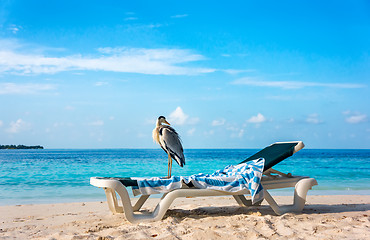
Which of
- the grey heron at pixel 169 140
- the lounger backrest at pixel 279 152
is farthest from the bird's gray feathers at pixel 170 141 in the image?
the lounger backrest at pixel 279 152

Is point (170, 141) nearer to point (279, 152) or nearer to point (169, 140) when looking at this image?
point (169, 140)

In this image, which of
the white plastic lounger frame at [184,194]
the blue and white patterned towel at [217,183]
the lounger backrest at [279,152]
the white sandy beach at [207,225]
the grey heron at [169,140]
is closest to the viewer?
the white sandy beach at [207,225]

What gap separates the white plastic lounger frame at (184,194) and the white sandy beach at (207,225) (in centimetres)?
11

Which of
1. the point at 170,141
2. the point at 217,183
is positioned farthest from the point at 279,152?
the point at 170,141

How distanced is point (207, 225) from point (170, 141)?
4.81ft

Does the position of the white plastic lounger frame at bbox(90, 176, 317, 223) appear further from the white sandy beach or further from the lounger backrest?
the lounger backrest

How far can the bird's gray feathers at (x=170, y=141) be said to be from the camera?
513cm

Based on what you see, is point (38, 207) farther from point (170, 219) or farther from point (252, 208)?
point (252, 208)

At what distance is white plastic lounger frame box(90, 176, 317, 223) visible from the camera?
4.09 meters

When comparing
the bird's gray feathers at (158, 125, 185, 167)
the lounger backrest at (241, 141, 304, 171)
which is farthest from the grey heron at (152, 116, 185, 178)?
the lounger backrest at (241, 141, 304, 171)

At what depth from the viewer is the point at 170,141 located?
5.16m

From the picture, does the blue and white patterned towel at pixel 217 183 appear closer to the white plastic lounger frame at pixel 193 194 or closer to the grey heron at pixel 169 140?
the white plastic lounger frame at pixel 193 194

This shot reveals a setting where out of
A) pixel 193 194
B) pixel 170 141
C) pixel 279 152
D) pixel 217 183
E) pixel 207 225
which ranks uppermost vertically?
pixel 170 141

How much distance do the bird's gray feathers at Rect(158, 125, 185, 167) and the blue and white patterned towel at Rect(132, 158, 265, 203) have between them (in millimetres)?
836
